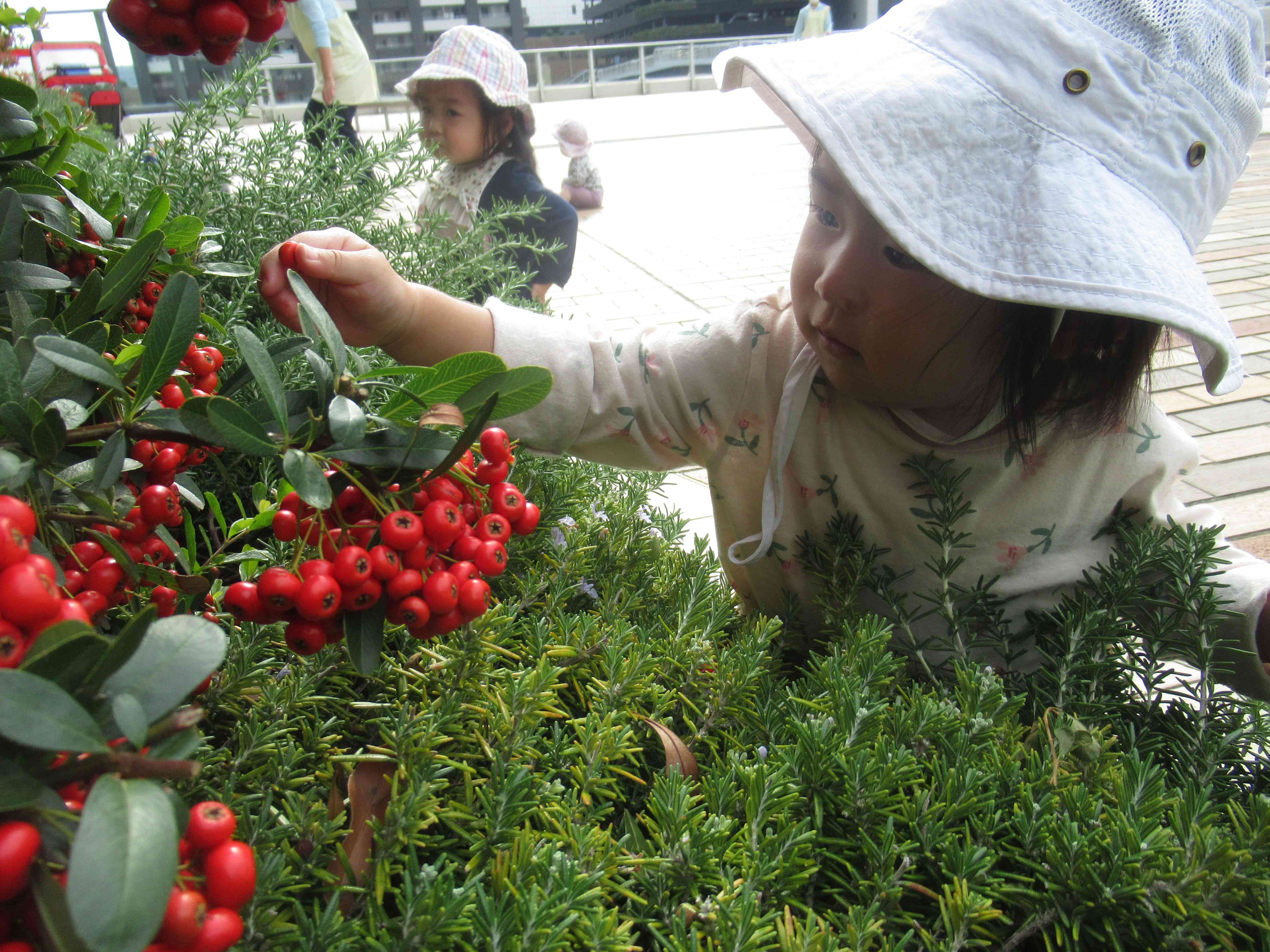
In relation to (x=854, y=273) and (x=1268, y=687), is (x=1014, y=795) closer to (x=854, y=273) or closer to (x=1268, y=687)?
(x=854, y=273)

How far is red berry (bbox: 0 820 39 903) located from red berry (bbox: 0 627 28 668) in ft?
0.23

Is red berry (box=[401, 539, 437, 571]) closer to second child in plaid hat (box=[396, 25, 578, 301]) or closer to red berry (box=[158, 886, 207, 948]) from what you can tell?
red berry (box=[158, 886, 207, 948])

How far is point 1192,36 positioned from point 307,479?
1230 millimetres

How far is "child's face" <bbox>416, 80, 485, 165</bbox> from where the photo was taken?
11.4 ft

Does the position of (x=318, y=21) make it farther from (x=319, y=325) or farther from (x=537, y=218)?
(x=319, y=325)

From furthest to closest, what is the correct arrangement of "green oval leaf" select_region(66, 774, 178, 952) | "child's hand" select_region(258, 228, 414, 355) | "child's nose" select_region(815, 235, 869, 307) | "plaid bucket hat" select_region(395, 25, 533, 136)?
"plaid bucket hat" select_region(395, 25, 533, 136), "child's nose" select_region(815, 235, 869, 307), "child's hand" select_region(258, 228, 414, 355), "green oval leaf" select_region(66, 774, 178, 952)

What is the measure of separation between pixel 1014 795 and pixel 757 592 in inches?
36.8

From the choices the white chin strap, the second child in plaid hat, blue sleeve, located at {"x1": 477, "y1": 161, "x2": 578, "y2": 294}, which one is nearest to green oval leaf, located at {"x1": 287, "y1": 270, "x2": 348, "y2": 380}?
the white chin strap

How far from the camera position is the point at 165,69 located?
907 inches

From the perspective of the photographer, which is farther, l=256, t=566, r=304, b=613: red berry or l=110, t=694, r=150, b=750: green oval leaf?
l=256, t=566, r=304, b=613: red berry

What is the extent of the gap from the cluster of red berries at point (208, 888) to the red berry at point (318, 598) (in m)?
0.15

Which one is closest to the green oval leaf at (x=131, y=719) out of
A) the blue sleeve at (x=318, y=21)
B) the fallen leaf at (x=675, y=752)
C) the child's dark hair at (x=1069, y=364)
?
the fallen leaf at (x=675, y=752)

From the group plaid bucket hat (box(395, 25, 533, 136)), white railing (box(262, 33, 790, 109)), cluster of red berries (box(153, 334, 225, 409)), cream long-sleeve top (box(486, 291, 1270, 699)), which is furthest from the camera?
white railing (box(262, 33, 790, 109))

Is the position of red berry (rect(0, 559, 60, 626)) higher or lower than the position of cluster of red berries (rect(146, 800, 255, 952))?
higher
